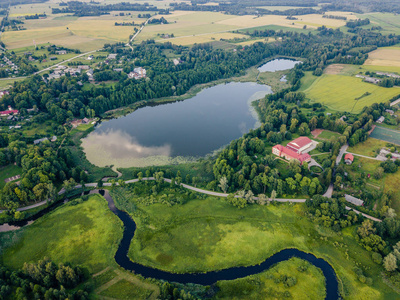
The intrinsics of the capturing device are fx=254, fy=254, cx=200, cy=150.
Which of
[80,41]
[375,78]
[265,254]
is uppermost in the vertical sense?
[80,41]

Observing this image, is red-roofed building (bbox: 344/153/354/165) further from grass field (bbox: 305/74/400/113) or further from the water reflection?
the water reflection

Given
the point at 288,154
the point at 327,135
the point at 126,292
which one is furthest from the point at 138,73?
the point at 126,292

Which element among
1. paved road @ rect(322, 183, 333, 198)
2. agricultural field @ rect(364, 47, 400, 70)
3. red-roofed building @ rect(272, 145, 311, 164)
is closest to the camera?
paved road @ rect(322, 183, 333, 198)

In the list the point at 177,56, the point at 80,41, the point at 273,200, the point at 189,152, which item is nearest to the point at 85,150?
the point at 189,152

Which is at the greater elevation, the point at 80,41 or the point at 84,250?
the point at 80,41

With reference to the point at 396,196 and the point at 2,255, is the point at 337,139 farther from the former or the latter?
the point at 2,255

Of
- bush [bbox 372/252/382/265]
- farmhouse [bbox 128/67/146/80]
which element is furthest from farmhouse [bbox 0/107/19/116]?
bush [bbox 372/252/382/265]

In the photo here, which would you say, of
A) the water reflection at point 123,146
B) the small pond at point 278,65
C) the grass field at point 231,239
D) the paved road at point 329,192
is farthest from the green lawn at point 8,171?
the small pond at point 278,65
